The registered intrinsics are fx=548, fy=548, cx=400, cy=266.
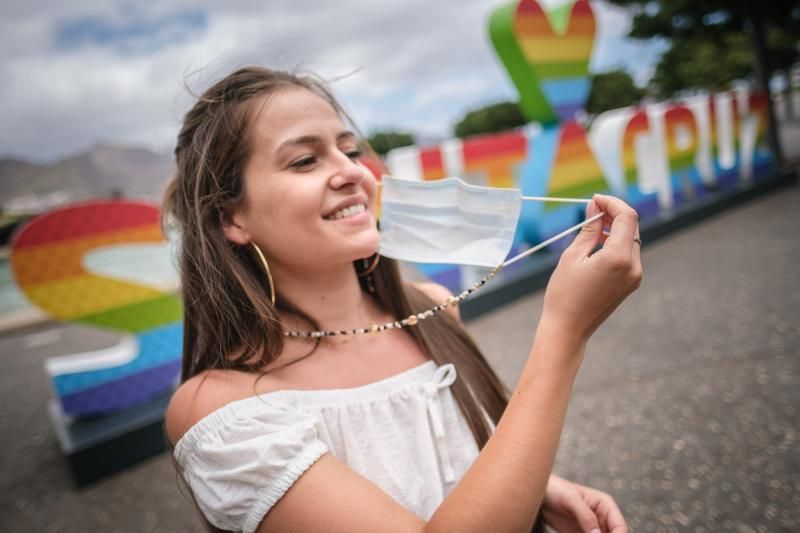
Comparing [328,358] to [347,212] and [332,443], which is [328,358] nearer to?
[332,443]

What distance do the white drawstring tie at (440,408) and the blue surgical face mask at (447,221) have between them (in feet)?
0.86

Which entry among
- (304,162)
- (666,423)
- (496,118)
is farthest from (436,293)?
(496,118)

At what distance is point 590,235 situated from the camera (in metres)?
0.97

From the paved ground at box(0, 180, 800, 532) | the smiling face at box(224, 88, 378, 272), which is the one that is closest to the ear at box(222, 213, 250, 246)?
the smiling face at box(224, 88, 378, 272)

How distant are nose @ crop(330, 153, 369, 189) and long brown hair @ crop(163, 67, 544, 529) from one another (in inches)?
8.3

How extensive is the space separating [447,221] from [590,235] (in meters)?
0.39

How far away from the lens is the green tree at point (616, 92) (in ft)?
113

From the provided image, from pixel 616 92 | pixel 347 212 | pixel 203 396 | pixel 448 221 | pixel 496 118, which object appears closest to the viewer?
pixel 203 396

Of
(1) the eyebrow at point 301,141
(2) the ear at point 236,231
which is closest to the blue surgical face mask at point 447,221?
(1) the eyebrow at point 301,141

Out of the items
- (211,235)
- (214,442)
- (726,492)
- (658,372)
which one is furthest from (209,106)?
(658,372)

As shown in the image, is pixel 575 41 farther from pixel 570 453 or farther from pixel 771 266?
pixel 570 453

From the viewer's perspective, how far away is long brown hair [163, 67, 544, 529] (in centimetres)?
119

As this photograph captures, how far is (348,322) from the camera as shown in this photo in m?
1.32

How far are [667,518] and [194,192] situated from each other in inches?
83.2
